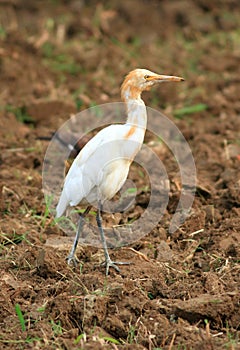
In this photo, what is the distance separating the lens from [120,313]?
4.38 metres

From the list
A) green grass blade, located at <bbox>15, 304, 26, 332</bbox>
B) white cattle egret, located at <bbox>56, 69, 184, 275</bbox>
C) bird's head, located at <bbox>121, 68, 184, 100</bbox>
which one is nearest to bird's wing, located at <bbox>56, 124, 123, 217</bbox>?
white cattle egret, located at <bbox>56, 69, 184, 275</bbox>

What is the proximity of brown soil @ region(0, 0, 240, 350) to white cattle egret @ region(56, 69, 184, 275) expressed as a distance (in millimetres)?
477

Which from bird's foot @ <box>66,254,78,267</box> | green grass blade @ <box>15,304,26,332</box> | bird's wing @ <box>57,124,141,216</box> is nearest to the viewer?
green grass blade @ <box>15,304,26,332</box>

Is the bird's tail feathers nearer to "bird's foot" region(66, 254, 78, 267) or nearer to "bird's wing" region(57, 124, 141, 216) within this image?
"bird's wing" region(57, 124, 141, 216)

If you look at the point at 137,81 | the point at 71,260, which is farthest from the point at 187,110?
the point at 71,260

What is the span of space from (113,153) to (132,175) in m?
1.71

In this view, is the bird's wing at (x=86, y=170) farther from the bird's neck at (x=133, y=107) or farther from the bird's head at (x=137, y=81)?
the bird's head at (x=137, y=81)

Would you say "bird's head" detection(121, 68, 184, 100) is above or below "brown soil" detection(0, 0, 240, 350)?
above

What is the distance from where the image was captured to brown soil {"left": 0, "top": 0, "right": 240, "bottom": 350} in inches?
171

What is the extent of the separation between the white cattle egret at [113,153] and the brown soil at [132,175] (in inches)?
18.8

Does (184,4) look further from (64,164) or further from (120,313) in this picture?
(120,313)

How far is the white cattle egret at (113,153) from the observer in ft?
16.2

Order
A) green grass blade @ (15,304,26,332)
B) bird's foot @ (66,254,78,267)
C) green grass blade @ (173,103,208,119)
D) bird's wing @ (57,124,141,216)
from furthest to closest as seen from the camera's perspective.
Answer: green grass blade @ (173,103,208,119), bird's foot @ (66,254,78,267), bird's wing @ (57,124,141,216), green grass blade @ (15,304,26,332)

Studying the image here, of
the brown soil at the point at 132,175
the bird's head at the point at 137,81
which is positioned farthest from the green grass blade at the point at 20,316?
the bird's head at the point at 137,81
